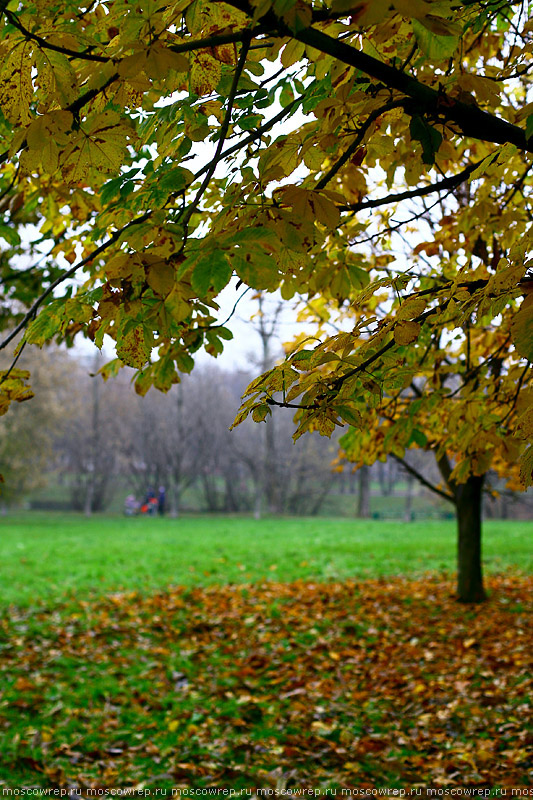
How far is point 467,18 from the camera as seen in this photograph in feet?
6.53

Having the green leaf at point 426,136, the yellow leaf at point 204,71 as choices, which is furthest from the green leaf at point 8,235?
the green leaf at point 426,136

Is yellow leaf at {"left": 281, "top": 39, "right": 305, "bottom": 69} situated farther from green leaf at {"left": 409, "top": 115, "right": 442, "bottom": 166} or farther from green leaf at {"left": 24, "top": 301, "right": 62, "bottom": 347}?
green leaf at {"left": 24, "top": 301, "right": 62, "bottom": 347}

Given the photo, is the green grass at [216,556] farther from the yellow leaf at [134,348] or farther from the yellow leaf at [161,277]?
the yellow leaf at [161,277]

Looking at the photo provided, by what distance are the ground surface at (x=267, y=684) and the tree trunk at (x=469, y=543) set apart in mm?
281

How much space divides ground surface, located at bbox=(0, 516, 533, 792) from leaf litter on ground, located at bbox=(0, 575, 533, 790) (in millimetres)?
16

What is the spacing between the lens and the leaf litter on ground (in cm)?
355

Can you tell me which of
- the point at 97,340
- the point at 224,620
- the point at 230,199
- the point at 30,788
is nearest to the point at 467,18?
the point at 230,199

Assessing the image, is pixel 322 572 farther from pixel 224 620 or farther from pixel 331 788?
pixel 331 788

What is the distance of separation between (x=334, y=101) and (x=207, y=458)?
33780 mm

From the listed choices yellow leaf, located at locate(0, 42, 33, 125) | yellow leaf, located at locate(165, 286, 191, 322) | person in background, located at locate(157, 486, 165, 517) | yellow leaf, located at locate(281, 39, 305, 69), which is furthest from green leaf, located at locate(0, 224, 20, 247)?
person in background, located at locate(157, 486, 165, 517)

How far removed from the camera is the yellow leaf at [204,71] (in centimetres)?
164

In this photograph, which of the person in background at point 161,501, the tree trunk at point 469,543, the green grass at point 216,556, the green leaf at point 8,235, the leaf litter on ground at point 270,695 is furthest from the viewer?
the person in background at point 161,501

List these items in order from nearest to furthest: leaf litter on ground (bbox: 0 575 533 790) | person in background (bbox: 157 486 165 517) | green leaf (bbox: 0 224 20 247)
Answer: green leaf (bbox: 0 224 20 247) → leaf litter on ground (bbox: 0 575 533 790) → person in background (bbox: 157 486 165 517)

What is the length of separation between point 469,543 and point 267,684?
3813mm
